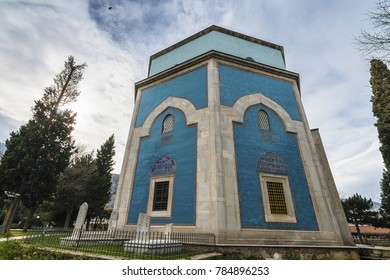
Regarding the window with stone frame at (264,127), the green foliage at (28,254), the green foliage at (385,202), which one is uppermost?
the window with stone frame at (264,127)

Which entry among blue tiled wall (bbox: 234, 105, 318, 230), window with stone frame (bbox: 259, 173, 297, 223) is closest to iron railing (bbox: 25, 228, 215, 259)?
blue tiled wall (bbox: 234, 105, 318, 230)

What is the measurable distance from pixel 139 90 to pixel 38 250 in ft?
40.3

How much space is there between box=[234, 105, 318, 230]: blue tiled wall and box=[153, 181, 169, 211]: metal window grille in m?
3.96

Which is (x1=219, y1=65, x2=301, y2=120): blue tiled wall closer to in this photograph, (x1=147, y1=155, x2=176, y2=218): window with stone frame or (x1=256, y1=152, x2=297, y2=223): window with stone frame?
(x1=256, y1=152, x2=297, y2=223): window with stone frame

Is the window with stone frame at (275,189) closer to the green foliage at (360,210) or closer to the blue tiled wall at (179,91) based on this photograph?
the blue tiled wall at (179,91)

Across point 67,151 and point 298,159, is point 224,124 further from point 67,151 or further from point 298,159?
point 67,151

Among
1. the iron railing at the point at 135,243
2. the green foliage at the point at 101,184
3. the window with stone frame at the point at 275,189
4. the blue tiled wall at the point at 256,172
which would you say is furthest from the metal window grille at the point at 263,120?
the green foliage at the point at 101,184

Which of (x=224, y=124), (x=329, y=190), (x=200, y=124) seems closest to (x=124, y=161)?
(x=200, y=124)

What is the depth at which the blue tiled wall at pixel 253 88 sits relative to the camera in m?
12.9

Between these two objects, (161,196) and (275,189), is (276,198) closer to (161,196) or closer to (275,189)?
(275,189)

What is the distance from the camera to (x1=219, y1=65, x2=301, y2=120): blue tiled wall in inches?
507

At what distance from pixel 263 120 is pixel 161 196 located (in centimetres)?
763

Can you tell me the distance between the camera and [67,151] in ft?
67.4

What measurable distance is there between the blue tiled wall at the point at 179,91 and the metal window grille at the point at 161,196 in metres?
4.96
